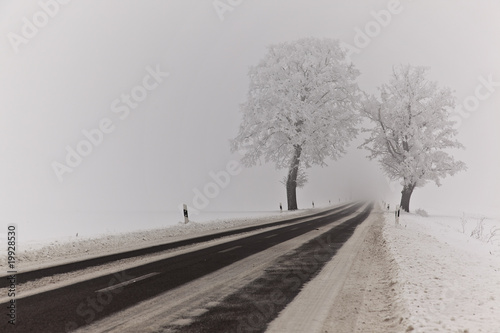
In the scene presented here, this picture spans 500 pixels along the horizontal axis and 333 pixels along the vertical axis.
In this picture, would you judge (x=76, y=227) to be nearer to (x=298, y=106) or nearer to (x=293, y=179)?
(x=293, y=179)

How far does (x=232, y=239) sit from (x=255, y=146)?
17.8 metres

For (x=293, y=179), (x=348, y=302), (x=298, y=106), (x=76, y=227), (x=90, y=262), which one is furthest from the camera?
(x=293, y=179)

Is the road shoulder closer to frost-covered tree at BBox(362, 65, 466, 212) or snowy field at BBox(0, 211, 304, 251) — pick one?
snowy field at BBox(0, 211, 304, 251)

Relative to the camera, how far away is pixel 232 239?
1183 cm

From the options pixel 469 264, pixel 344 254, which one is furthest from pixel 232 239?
pixel 469 264

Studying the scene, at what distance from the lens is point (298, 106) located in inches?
1081

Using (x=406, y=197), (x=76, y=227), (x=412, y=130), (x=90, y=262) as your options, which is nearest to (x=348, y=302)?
(x=90, y=262)

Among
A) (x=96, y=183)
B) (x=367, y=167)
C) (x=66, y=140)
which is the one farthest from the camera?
(x=367, y=167)

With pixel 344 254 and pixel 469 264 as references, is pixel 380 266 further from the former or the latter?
pixel 469 264

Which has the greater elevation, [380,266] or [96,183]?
[96,183]

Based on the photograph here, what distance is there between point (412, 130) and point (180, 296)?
27468 millimetres

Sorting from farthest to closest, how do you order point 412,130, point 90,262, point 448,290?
point 412,130 → point 90,262 → point 448,290

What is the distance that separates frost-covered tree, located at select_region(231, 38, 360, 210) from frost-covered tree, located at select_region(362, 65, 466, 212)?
2.44 meters

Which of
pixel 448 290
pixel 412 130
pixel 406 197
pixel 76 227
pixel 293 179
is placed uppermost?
pixel 412 130
